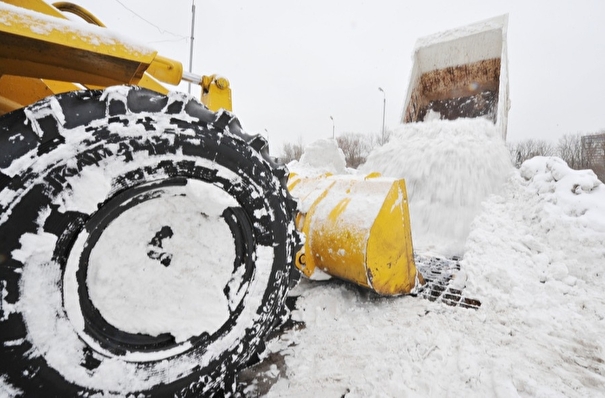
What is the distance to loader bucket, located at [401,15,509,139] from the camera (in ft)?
18.5

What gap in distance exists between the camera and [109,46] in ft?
3.67

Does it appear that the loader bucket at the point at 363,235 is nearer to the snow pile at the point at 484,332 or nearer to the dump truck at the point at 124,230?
the snow pile at the point at 484,332

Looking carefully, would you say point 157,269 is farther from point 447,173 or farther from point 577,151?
point 577,151

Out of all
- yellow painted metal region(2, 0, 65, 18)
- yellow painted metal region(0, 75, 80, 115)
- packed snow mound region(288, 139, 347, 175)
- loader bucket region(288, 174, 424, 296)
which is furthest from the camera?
packed snow mound region(288, 139, 347, 175)

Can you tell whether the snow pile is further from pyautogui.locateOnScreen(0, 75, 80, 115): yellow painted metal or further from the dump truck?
pyautogui.locateOnScreen(0, 75, 80, 115): yellow painted metal

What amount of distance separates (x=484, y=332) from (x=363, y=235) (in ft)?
3.10

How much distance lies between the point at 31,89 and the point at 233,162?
1.46 meters

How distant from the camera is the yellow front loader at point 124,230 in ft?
2.72

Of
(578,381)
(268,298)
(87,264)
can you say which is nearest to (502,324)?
(578,381)

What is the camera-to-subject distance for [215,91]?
183cm

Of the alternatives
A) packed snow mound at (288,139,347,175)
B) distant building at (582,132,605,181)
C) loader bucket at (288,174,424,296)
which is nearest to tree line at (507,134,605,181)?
distant building at (582,132,605,181)

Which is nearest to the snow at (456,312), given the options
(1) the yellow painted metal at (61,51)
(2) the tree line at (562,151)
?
(1) the yellow painted metal at (61,51)

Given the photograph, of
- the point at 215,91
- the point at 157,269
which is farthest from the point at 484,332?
the point at 215,91

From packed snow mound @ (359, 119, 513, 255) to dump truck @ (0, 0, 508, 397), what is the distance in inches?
116
